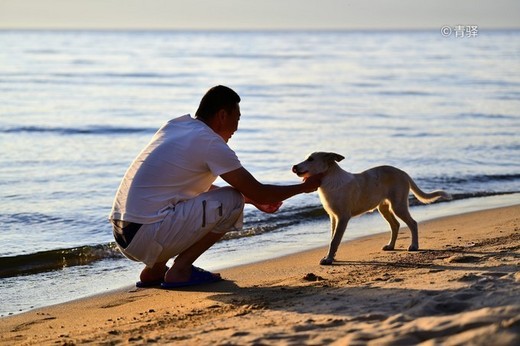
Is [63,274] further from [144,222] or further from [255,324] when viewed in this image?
[255,324]

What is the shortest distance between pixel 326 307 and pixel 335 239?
232cm

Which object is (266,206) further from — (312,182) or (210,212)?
(210,212)

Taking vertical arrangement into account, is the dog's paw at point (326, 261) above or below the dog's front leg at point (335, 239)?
below

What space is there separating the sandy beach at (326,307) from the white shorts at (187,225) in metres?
0.36

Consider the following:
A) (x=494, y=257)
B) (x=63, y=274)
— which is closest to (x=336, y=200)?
(x=494, y=257)

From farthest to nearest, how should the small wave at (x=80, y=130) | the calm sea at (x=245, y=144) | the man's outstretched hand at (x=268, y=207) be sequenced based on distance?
the small wave at (x=80, y=130), the calm sea at (x=245, y=144), the man's outstretched hand at (x=268, y=207)

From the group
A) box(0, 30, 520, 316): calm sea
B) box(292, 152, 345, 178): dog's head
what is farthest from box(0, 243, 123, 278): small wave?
box(292, 152, 345, 178): dog's head

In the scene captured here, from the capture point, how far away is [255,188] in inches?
251

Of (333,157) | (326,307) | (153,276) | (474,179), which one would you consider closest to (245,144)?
(474,179)

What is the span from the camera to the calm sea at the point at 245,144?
28.5ft

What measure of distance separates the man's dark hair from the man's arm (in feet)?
1.61

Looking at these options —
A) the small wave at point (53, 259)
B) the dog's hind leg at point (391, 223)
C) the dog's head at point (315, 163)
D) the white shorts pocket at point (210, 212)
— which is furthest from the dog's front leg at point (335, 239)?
the small wave at point (53, 259)

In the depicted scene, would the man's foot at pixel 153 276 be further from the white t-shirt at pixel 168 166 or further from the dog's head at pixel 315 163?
the dog's head at pixel 315 163

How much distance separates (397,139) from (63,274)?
39.1ft
